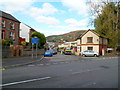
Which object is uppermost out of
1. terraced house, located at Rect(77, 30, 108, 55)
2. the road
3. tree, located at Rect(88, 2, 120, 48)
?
tree, located at Rect(88, 2, 120, 48)

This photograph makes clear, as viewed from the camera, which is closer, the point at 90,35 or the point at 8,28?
the point at 8,28

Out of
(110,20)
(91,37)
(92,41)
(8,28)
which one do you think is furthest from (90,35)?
(8,28)

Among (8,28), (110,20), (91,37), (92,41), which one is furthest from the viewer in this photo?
(91,37)

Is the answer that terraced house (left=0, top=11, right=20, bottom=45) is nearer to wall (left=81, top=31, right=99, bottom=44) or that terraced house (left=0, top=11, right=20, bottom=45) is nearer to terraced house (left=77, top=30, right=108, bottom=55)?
terraced house (left=77, top=30, right=108, bottom=55)

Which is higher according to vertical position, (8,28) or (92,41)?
(8,28)

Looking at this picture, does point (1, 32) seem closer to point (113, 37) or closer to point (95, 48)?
point (95, 48)

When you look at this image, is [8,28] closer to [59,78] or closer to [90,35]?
[90,35]

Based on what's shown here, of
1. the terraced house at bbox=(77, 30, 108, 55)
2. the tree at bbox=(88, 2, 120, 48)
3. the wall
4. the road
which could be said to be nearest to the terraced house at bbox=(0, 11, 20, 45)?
the terraced house at bbox=(77, 30, 108, 55)

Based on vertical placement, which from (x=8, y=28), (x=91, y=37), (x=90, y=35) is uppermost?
(x=8, y=28)

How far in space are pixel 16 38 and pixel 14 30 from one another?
7.00 feet

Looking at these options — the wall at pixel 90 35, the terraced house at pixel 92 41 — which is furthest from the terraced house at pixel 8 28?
the wall at pixel 90 35

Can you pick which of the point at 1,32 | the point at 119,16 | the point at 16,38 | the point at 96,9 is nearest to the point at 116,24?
the point at 119,16

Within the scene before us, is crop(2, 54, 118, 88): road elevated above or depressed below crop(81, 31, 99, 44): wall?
below

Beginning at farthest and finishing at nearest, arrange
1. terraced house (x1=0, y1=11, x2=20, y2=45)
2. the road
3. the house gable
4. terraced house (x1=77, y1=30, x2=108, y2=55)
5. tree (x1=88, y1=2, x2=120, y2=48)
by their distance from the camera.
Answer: the house gable, terraced house (x1=77, y1=30, x2=108, y2=55), tree (x1=88, y1=2, x2=120, y2=48), terraced house (x1=0, y1=11, x2=20, y2=45), the road
